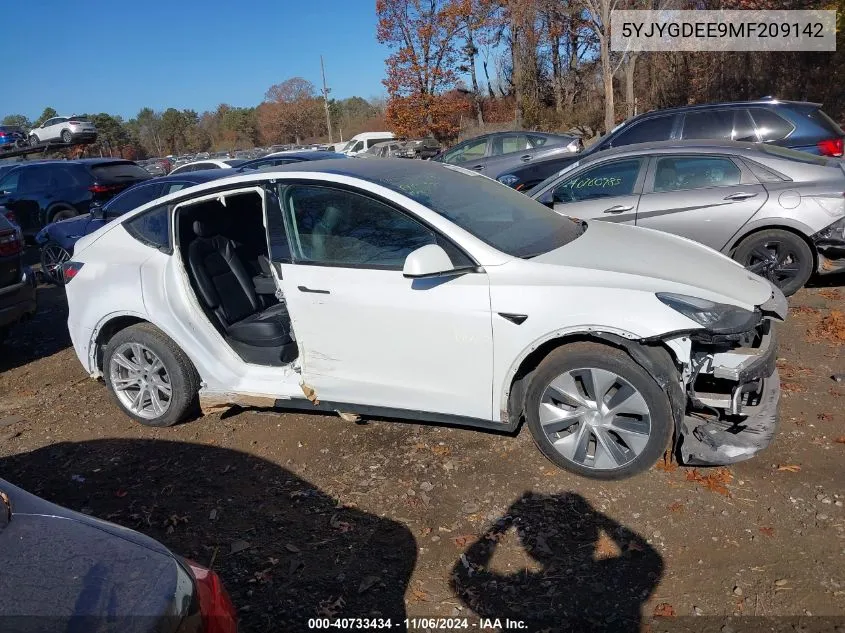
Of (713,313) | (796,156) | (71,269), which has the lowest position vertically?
(713,313)

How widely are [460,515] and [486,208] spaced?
1.84 m

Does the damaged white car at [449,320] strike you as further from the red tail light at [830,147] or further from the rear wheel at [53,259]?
the red tail light at [830,147]

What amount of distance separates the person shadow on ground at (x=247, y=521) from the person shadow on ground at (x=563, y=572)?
1.18ft

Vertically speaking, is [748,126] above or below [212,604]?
above

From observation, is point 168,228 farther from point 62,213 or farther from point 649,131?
point 62,213

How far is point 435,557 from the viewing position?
3025 mm

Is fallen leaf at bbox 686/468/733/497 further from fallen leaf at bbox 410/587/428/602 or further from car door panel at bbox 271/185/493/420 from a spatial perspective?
fallen leaf at bbox 410/587/428/602

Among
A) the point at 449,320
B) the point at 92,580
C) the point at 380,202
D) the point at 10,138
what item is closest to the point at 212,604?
the point at 92,580

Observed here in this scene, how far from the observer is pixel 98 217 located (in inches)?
331

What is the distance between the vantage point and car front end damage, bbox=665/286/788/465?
3207mm

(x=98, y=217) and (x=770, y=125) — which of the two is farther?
(x=98, y=217)

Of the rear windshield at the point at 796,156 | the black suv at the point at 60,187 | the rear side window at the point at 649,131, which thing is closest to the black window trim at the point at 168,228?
the rear windshield at the point at 796,156

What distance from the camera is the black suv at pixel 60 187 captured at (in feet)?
41.8

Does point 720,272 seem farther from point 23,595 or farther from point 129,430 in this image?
point 129,430
